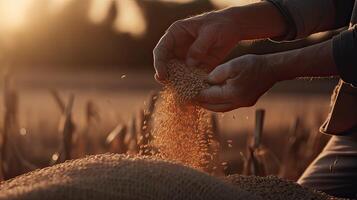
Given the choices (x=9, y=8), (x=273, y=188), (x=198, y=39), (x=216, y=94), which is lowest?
(x=9, y=8)

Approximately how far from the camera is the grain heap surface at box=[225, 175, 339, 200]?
6.48ft

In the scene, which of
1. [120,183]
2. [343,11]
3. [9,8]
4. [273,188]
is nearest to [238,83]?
[273,188]

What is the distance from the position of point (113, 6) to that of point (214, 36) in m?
3.19

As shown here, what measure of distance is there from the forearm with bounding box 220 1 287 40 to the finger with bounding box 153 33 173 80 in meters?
0.21

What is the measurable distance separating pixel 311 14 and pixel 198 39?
38 centimetres

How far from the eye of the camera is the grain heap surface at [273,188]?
1976mm

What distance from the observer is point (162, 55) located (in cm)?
261

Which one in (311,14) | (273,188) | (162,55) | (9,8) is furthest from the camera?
(9,8)

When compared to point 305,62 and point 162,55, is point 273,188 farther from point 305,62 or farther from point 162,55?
point 162,55

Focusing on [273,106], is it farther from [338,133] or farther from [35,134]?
[338,133]

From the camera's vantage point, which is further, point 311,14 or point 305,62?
point 311,14

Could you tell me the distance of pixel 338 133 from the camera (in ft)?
8.28

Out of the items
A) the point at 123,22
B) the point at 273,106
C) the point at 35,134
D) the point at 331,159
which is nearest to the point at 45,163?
the point at 123,22

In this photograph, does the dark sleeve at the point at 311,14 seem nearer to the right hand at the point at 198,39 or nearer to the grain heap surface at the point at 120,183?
the right hand at the point at 198,39
